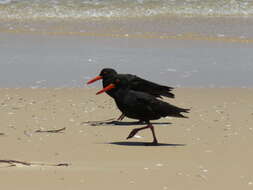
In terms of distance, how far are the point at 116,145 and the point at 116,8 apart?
20.8 meters

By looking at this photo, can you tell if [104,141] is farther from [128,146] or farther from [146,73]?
[146,73]

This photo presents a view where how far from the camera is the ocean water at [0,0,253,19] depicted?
26969 millimetres

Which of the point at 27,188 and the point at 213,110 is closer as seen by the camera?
the point at 27,188

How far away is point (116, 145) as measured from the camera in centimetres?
755

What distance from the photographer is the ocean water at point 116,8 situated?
88.5ft

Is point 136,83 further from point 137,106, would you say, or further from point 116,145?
point 116,145

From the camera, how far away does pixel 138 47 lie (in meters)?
18.0

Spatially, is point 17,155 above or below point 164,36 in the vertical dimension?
above

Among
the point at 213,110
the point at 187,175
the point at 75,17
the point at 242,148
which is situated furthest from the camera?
the point at 75,17

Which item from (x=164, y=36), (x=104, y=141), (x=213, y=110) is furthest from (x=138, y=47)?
(x=104, y=141)

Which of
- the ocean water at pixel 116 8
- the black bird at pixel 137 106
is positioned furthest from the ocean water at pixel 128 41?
the black bird at pixel 137 106

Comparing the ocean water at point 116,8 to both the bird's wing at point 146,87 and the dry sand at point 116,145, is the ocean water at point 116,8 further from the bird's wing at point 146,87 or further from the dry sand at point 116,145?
the bird's wing at point 146,87

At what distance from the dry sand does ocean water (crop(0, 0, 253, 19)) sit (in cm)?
1575

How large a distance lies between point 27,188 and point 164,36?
15815mm
